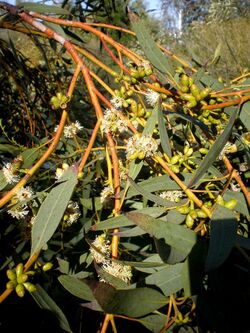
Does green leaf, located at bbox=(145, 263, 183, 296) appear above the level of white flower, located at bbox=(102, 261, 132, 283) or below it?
below

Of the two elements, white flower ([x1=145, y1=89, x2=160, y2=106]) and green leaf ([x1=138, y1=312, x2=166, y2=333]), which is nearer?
green leaf ([x1=138, y1=312, x2=166, y2=333])

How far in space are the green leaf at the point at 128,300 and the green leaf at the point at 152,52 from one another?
0.35m

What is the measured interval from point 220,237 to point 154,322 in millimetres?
146

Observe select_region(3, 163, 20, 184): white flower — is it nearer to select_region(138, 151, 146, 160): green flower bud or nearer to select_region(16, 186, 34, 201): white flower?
select_region(16, 186, 34, 201): white flower

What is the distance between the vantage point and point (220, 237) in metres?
0.45

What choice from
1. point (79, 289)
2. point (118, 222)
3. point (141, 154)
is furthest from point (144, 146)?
point (79, 289)

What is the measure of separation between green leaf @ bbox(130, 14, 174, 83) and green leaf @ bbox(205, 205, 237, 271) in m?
0.28

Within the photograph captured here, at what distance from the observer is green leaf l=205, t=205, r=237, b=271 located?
1.39 ft

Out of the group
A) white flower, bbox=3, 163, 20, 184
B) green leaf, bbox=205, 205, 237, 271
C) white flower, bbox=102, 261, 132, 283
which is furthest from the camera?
white flower, bbox=3, 163, 20, 184

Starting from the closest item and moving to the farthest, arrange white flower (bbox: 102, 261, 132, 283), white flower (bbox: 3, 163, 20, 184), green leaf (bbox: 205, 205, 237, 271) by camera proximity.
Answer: green leaf (bbox: 205, 205, 237, 271)
white flower (bbox: 102, 261, 132, 283)
white flower (bbox: 3, 163, 20, 184)

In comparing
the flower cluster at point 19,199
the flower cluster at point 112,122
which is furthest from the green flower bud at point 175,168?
the flower cluster at point 19,199

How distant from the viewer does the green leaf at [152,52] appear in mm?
701

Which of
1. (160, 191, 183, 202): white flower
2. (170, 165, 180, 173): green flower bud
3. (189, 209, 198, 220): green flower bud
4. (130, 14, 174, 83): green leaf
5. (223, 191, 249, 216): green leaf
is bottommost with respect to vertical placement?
(223, 191, 249, 216): green leaf

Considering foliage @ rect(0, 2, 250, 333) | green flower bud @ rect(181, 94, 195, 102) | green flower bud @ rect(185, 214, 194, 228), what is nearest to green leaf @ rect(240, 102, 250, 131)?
foliage @ rect(0, 2, 250, 333)
